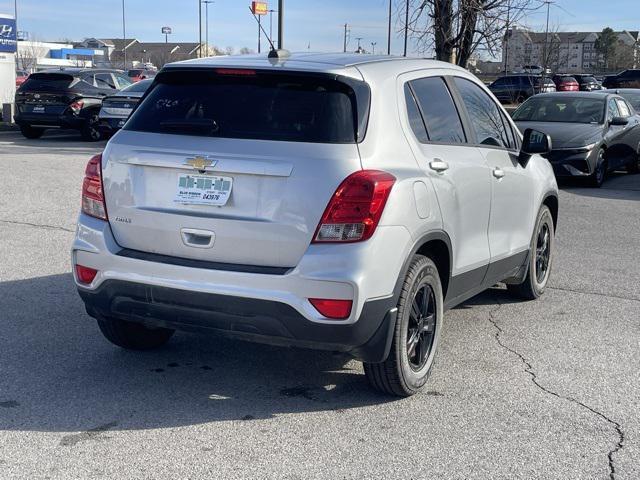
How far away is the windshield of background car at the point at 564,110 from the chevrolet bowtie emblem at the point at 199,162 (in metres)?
11.9

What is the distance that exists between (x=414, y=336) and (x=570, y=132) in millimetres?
10610

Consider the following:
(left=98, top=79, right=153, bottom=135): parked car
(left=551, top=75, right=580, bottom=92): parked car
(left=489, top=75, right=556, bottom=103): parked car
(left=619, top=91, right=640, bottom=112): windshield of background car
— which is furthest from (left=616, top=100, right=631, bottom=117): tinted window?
(left=551, top=75, right=580, bottom=92): parked car

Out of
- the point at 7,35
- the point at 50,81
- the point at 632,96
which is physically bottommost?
the point at 50,81

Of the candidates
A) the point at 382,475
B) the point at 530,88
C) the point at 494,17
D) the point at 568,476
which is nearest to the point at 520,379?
the point at 568,476

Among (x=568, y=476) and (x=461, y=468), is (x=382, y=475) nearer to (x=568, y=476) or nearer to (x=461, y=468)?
(x=461, y=468)

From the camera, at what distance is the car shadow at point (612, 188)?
13.6m

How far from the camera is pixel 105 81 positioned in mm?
22422

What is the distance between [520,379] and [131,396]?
2244 mm

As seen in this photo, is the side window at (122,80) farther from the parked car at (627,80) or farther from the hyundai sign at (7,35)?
the parked car at (627,80)

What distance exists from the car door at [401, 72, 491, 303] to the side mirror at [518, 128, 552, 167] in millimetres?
810

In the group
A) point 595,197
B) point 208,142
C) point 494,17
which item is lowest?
point 595,197

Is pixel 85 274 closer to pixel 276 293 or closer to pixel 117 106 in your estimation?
pixel 276 293

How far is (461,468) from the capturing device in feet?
12.4

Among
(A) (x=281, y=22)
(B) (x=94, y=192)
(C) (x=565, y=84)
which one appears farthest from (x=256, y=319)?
(C) (x=565, y=84)
